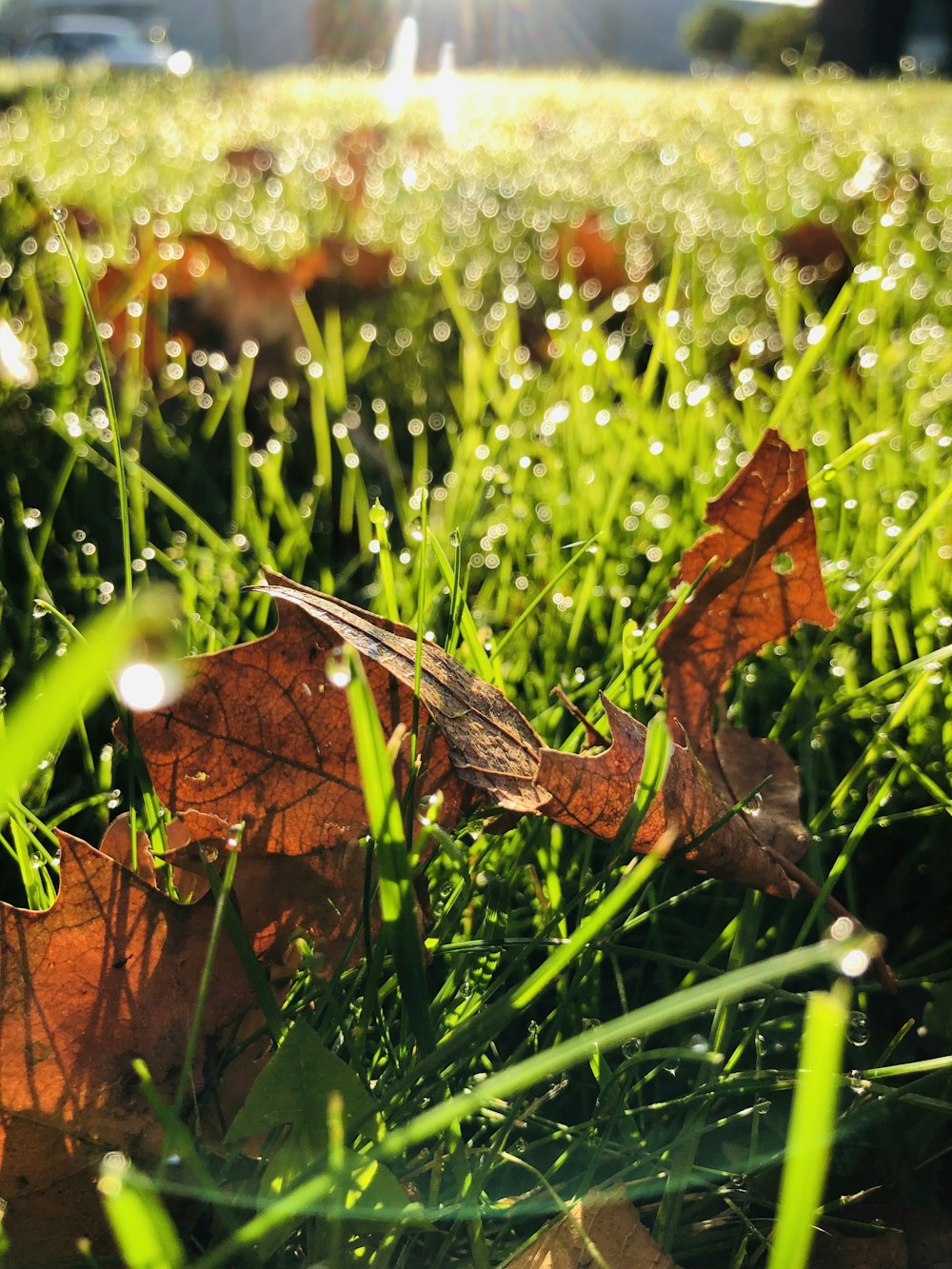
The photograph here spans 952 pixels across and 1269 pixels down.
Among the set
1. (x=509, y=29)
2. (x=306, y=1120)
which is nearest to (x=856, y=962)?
(x=306, y=1120)

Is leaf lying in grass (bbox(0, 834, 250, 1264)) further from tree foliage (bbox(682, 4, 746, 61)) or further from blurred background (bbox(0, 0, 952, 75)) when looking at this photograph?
tree foliage (bbox(682, 4, 746, 61))

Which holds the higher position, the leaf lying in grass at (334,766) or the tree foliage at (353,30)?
the tree foliage at (353,30)

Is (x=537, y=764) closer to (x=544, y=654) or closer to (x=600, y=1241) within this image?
(x=600, y=1241)

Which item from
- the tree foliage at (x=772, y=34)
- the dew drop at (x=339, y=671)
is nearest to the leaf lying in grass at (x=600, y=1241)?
the dew drop at (x=339, y=671)

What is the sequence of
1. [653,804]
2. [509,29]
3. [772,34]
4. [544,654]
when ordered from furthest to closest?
[772,34], [509,29], [544,654], [653,804]

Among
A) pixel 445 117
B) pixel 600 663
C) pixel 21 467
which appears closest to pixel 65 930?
pixel 600 663

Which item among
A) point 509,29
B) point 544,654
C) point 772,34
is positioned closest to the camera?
point 544,654

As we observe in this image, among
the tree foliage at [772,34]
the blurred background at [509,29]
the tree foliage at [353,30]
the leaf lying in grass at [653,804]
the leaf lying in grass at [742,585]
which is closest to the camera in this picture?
the leaf lying in grass at [653,804]

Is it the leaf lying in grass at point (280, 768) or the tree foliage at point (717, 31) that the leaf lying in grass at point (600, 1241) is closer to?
the leaf lying in grass at point (280, 768)
